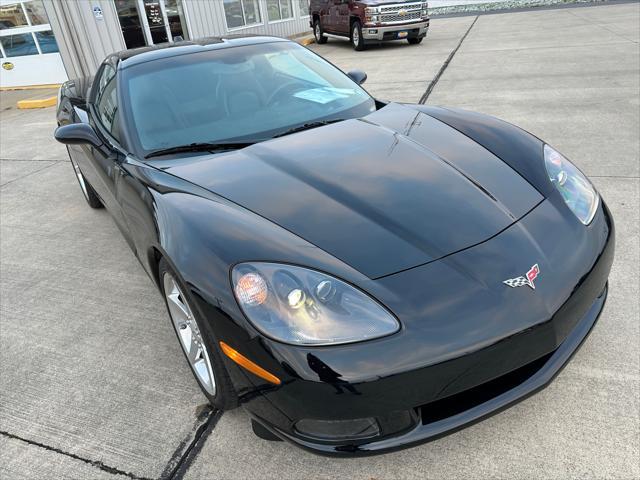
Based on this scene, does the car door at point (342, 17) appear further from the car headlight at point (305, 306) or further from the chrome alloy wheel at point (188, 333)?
the car headlight at point (305, 306)

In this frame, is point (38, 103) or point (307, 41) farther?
point (307, 41)

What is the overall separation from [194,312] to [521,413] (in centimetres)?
132

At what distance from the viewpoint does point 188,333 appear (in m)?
2.18

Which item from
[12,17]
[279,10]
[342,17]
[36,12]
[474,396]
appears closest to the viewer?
[474,396]

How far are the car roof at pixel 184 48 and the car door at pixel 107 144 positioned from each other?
0.44 feet

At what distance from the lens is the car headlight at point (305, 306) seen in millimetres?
1474

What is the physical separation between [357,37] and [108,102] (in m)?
11.1

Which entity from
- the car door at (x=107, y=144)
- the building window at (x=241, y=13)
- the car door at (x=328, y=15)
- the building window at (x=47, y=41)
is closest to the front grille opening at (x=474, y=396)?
the car door at (x=107, y=144)

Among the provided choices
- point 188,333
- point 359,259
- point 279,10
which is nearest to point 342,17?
point 279,10

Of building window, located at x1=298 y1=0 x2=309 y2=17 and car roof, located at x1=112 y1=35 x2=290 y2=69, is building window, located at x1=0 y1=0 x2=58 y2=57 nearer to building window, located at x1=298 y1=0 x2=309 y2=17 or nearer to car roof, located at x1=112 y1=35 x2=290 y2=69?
building window, located at x1=298 y1=0 x2=309 y2=17

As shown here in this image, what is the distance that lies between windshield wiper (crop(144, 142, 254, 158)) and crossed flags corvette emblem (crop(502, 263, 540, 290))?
4.88 ft

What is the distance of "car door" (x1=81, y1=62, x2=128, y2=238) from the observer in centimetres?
269

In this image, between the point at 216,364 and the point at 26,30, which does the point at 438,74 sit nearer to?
the point at 216,364

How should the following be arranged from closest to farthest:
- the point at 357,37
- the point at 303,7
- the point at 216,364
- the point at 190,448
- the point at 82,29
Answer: the point at 216,364, the point at 190,448, the point at 82,29, the point at 357,37, the point at 303,7
